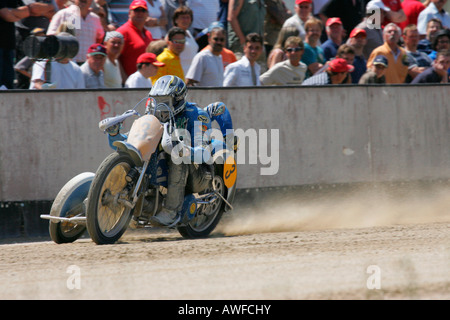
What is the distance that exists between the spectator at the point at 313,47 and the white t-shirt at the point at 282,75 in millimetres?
676

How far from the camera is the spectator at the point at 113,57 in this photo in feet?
37.0

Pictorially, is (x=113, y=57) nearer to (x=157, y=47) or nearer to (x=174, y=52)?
(x=157, y=47)

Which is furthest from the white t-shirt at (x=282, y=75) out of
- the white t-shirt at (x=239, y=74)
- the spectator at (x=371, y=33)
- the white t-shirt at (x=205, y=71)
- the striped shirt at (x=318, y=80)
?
the spectator at (x=371, y=33)

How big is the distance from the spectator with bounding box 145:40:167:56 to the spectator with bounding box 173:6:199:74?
0.41 metres

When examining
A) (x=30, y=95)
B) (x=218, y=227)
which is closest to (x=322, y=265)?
(x=218, y=227)

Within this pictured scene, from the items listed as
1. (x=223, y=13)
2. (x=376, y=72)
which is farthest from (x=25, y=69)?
(x=376, y=72)

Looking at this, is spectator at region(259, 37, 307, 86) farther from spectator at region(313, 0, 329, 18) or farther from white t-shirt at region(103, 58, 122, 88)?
spectator at region(313, 0, 329, 18)

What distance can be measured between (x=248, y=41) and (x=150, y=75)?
175 centimetres

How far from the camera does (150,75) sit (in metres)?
11.1

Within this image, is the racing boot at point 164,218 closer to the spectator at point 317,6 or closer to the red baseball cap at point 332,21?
the red baseball cap at point 332,21

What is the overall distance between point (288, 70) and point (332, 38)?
1.86m

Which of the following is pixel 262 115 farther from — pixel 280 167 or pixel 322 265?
pixel 322 265

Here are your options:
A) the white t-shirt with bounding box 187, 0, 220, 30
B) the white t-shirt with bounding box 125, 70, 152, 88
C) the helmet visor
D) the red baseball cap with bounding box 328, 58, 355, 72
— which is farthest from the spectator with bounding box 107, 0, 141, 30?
the helmet visor

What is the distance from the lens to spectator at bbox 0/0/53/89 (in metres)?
10.9
